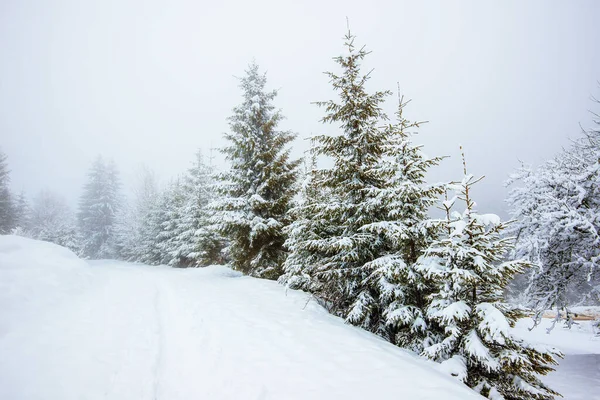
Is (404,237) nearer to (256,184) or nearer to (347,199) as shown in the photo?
(347,199)

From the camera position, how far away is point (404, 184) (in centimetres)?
640

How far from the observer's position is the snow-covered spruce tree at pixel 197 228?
19062 mm

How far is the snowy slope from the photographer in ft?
11.9

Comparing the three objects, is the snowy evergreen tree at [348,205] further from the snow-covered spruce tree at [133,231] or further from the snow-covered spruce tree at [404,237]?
the snow-covered spruce tree at [133,231]

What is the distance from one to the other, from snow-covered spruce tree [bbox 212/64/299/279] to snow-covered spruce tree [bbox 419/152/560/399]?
26.9ft

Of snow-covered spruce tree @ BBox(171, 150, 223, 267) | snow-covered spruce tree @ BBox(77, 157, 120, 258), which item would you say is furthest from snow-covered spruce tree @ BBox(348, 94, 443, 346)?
snow-covered spruce tree @ BBox(77, 157, 120, 258)

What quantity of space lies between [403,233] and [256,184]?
360 inches

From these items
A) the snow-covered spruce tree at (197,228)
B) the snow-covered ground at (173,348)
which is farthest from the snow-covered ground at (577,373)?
the snow-covered spruce tree at (197,228)

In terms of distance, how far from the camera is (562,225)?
881cm

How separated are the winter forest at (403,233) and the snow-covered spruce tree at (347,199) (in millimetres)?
44

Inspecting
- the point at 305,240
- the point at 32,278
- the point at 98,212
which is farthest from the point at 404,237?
the point at 98,212

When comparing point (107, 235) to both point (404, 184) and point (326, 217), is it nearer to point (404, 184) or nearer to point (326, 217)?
point (326, 217)

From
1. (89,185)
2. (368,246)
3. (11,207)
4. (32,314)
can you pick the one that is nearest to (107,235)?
(89,185)

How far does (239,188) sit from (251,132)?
3.04m
